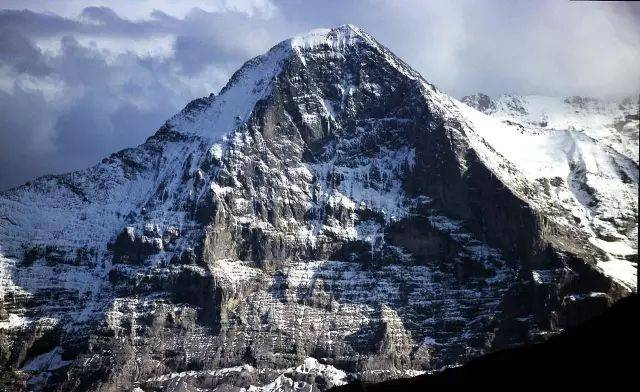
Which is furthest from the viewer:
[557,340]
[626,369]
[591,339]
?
[557,340]

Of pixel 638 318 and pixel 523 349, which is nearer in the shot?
pixel 638 318

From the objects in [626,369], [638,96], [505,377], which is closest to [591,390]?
[626,369]

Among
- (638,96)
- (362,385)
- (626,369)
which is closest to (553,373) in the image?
(626,369)

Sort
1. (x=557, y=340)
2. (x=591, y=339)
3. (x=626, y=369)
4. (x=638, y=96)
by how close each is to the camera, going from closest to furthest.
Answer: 1. (x=626, y=369)
2. (x=591, y=339)
3. (x=557, y=340)
4. (x=638, y=96)

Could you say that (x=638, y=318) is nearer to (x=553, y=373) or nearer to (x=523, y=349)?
(x=553, y=373)

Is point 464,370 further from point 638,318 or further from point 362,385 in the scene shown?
point 638,318

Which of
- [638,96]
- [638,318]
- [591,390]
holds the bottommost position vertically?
[591,390]

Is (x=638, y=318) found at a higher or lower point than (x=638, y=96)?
lower
